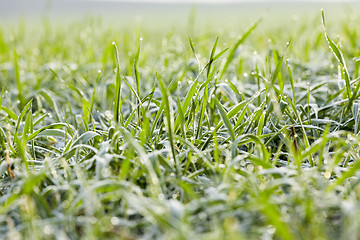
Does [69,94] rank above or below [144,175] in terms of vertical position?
below

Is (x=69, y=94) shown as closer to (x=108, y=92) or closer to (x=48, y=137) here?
(x=108, y=92)

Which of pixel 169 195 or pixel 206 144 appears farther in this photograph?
pixel 206 144

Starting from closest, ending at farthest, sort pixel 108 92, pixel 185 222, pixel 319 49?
pixel 185 222 → pixel 108 92 → pixel 319 49

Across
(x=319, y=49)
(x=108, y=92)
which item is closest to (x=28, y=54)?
(x=108, y=92)

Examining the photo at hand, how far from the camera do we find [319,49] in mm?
2902

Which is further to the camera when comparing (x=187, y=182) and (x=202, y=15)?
(x=202, y=15)

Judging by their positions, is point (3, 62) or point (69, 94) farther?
point (3, 62)

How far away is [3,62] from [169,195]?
2.18m

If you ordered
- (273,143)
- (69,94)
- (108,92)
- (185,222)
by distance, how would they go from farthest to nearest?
(69,94) → (108,92) → (273,143) → (185,222)

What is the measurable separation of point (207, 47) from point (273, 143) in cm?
150

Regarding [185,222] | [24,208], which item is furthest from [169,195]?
[24,208]

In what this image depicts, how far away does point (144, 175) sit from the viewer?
104 cm

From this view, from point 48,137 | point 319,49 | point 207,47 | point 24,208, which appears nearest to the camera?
point 24,208

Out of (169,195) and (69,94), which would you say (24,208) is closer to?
(169,195)
